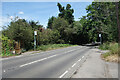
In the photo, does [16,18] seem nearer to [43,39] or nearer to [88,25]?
[43,39]

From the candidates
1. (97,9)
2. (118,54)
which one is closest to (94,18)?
(97,9)

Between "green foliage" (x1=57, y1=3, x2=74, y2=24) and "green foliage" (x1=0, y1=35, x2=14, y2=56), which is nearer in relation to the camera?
"green foliage" (x1=0, y1=35, x2=14, y2=56)

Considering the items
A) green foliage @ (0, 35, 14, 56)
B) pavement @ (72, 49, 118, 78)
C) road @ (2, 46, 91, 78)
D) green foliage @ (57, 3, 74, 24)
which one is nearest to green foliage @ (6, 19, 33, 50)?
green foliage @ (0, 35, 14, 56)

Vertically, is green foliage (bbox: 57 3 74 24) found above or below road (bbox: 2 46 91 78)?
above

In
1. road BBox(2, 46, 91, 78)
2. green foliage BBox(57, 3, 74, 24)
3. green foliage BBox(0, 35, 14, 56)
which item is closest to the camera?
road BBox(2, 46, 91, 78)

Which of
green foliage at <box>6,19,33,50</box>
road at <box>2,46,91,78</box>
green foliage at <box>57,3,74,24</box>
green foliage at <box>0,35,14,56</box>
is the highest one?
green foliage at <box>57,3,74,24</box>

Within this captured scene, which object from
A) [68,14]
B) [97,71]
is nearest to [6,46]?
[97,71]

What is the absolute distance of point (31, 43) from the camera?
2239 centimetres

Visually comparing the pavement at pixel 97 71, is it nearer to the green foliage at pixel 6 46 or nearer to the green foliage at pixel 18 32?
the green foliage at pixel 6 46

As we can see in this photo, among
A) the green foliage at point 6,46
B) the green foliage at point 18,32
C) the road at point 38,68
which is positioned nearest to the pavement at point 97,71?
the road at point 38,68

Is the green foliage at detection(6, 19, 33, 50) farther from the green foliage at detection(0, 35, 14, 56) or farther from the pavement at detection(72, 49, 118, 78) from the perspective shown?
the pavement at detection(72, 49, 118, 78)

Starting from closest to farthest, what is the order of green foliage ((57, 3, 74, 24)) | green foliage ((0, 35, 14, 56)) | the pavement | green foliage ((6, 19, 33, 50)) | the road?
the pavement
the road
green foliage ((0, 35, 14, 56))
green foliage ((6, 19, 33, 50))
green foliage ((57, 3, 74, 24))

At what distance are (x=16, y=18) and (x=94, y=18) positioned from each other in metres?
21.1

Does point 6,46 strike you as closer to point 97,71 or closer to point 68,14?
point 97,71
